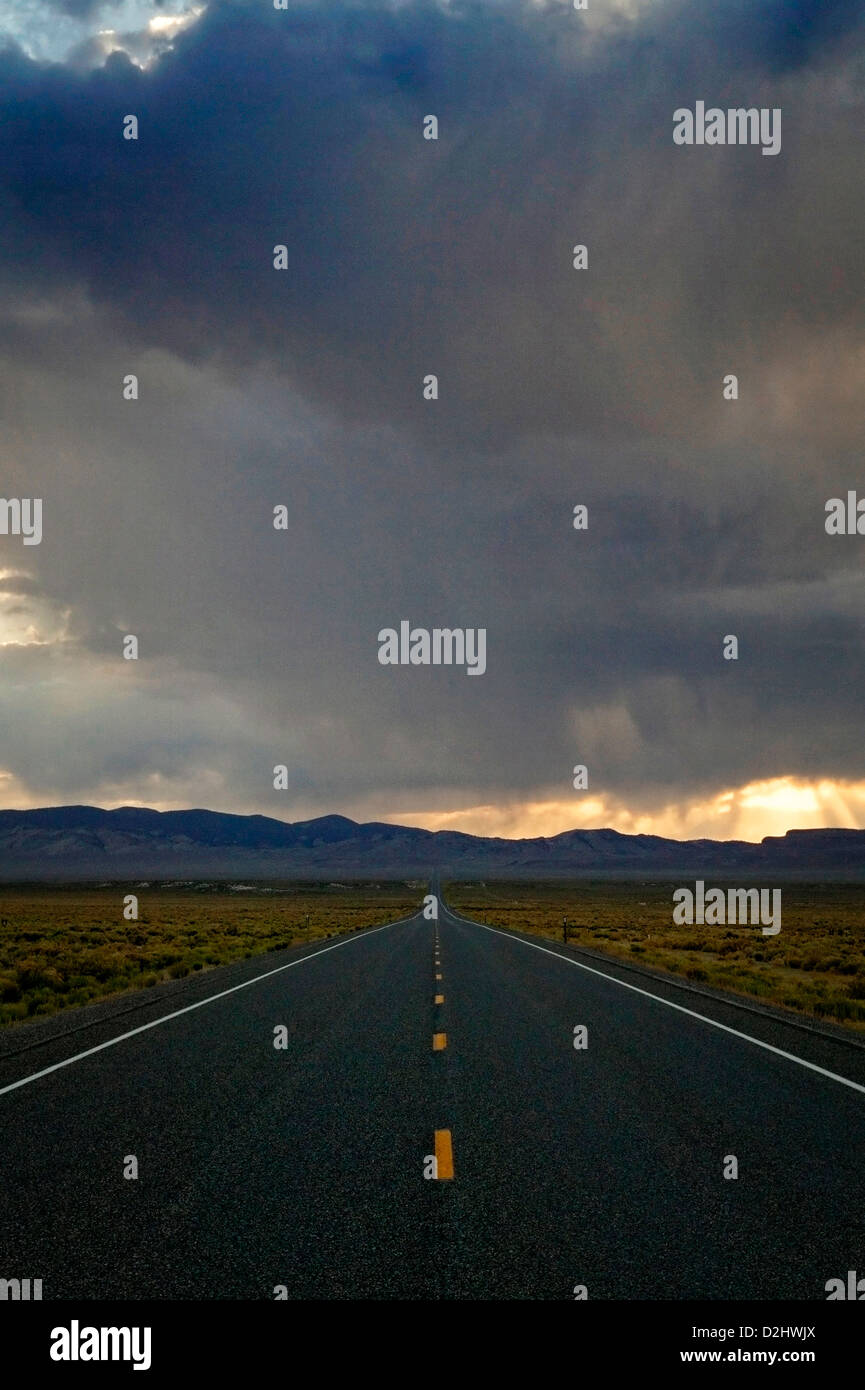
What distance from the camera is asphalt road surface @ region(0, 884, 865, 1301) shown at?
5.14 metres

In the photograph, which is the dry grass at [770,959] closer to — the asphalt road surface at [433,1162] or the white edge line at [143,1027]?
the asphalt road surface at [433,1162]

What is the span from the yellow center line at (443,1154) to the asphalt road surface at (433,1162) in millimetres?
34

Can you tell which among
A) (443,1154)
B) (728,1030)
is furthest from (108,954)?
(443,1154)

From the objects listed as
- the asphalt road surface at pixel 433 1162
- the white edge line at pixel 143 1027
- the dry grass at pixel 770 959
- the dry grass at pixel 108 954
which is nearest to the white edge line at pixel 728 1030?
the asphalt road surface at pixel 433 1162

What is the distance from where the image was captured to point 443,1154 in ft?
24.2

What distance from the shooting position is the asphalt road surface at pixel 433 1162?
5145mm

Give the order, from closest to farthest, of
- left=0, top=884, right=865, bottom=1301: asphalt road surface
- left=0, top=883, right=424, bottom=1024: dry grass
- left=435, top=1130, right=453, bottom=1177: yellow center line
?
1. left=0, top=884, right=865, bottom=1301: asphalt road surface
2. left=435, top=1130, right=453, bottom=1177: yellow center line
3. left=0, top=883, right=424, bottom=1024: dry grass

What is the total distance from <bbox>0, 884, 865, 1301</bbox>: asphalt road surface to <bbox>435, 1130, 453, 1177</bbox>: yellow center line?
0.03m

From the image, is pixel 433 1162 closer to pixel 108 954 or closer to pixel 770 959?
pixel 108 954

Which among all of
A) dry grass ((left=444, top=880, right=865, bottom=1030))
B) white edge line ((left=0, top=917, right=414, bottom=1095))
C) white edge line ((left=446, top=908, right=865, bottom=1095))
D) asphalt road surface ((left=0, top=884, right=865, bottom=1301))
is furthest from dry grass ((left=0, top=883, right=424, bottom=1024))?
dry grass ((left=444, top=880, right=865, bottom=1030))

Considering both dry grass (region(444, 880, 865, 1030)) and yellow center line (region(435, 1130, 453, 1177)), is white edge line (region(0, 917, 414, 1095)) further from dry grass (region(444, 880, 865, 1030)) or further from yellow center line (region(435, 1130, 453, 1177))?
dry grass (region(444, 880, 865, 1030))
